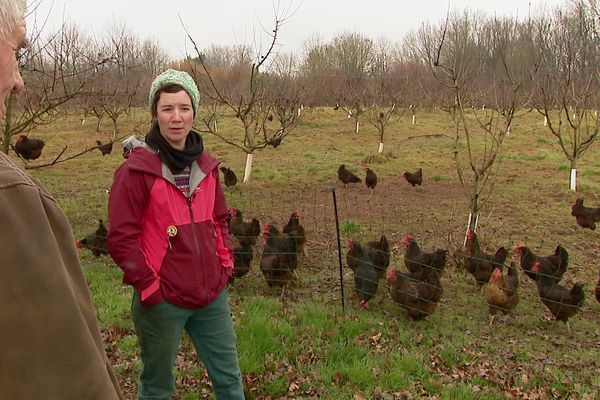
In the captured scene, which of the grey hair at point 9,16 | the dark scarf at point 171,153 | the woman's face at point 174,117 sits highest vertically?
the grey hair at point 9,16

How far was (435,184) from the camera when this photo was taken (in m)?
14.0

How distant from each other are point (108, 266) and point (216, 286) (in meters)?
4.86

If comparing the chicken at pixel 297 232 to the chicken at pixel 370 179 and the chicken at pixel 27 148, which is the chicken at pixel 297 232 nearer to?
the chicken at pixel 370 179

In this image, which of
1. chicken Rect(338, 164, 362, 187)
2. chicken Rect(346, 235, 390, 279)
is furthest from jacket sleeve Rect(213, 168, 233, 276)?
chicken Rect(338, 164, 362, 187)

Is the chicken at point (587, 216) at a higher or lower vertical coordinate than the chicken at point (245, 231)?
lower

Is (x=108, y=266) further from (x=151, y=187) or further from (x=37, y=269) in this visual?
(x=37, y=269)

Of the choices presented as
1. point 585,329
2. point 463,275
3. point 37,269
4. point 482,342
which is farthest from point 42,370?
point 463,275

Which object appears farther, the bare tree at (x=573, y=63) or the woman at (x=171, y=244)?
the bare tree at (x=573, y=63)

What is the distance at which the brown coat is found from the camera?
0.79m

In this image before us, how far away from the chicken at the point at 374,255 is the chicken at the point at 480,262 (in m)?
1.11

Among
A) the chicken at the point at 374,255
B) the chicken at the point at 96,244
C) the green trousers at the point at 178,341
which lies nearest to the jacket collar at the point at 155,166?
the green trousers at the point at 178,341

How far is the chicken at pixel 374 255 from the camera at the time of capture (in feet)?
21.3

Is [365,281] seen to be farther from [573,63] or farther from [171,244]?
[573,63]

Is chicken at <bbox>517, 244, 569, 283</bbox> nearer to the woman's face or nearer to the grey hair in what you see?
the woman's face
